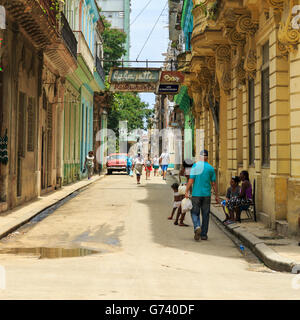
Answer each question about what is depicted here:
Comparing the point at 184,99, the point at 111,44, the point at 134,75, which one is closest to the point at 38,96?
the point at 134,75

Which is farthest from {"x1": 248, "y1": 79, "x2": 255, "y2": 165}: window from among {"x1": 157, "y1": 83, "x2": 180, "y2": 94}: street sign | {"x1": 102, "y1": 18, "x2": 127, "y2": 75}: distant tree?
{"x1": 102, "y1": 18, "x2": 127, "y2": 75}: distant tree

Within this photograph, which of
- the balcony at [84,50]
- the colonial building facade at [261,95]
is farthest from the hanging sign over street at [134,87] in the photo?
the colonial building facade at [261,95]

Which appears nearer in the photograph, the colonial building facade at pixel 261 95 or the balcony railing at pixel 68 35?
the colonial building facade at pixel 261 95

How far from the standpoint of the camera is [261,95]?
42.8 ft

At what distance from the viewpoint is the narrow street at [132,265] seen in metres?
5.84

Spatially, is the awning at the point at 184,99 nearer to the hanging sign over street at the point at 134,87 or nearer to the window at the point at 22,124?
the hanging sign over street at the point at 134,87

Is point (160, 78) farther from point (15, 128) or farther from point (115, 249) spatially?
point (115, 249)

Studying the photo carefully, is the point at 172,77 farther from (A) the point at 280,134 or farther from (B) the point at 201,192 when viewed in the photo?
(B) the point at 201,192

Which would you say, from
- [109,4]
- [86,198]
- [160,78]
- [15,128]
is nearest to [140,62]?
[160,78]

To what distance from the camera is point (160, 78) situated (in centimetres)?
2947

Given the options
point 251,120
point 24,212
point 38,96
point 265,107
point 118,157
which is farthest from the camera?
point 118,157

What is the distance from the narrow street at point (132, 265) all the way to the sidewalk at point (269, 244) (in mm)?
223

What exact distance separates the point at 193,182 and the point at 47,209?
6298mm

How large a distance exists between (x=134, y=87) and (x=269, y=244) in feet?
77.8
